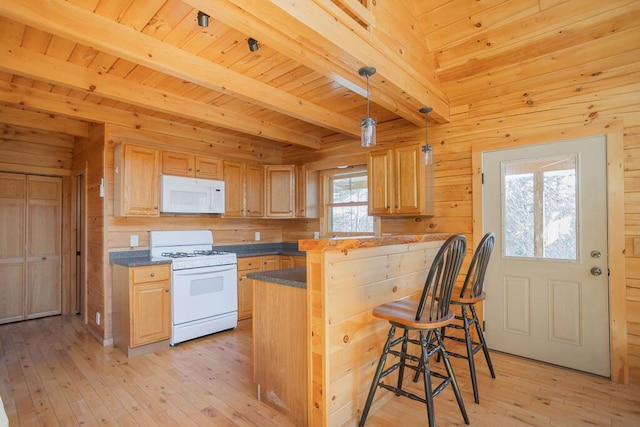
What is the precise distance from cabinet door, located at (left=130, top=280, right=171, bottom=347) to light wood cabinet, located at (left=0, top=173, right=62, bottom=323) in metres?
2.43

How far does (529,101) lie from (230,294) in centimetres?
368

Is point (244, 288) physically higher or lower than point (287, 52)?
lower

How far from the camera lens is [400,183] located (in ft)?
11.8

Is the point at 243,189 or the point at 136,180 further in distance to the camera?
the point at 243,189

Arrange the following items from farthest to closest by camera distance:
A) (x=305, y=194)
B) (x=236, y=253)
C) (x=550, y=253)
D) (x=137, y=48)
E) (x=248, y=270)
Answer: (x=305, y=194), (x=236, y=253), (x=248, y=270), (x=550, y=253), (x=137, y=48)

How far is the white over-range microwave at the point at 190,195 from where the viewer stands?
376 cm

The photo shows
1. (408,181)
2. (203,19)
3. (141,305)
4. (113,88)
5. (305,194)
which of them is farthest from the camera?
(305,194)

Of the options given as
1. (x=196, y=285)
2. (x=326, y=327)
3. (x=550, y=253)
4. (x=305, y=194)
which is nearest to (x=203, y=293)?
(x=196, y=285)

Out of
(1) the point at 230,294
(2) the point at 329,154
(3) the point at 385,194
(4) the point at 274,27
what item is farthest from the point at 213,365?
(2) the point at 329,154

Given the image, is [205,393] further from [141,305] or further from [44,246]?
[44,246]

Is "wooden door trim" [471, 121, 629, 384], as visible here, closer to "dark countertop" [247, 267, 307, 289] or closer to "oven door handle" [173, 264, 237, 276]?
"dark countertop" [247, 267, 307, 289]

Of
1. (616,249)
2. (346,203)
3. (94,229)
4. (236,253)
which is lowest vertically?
(236,253)

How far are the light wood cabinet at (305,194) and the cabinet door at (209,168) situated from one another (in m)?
1.13

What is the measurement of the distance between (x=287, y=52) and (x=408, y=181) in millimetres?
1948
